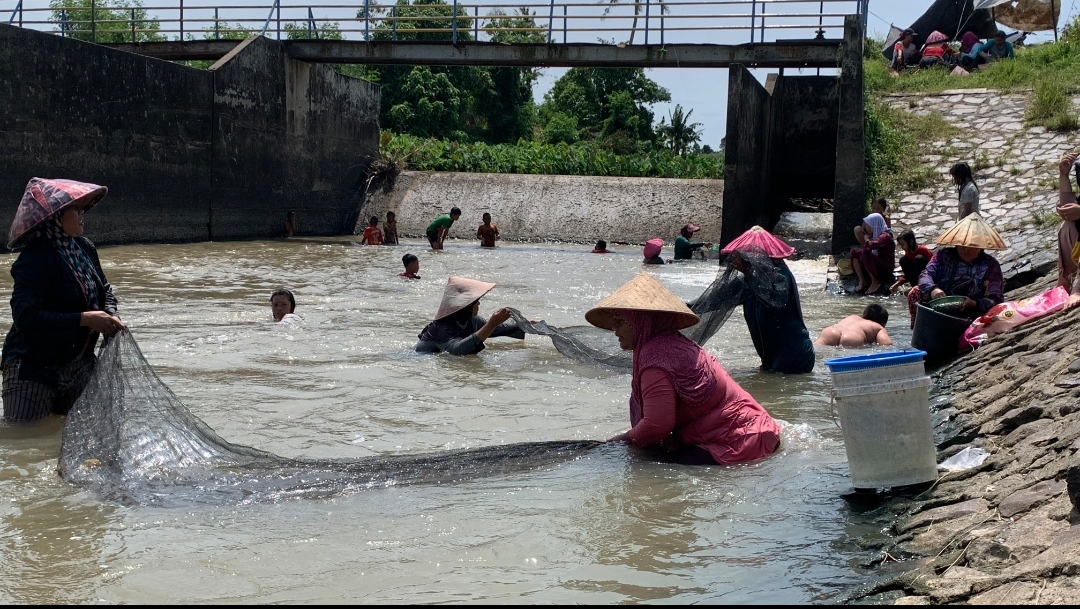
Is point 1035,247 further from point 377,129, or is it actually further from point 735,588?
point 377,129

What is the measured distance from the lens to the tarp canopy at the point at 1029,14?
22719 millimetres

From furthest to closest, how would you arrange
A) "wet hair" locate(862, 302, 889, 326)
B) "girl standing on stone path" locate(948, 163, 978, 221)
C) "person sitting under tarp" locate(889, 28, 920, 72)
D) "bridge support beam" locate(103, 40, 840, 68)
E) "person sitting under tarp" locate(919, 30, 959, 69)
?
"person sitting under tarp" locate(889, 28, 920, 72), "person sitting under tarp" locate(919, 30, 959, 69), "bridge support beam" locate(103, 40, 840, 68), "girl standing on stone path" locate(948, 163, 978, 221), "wet hair" locate(862, 302, 889, 326)

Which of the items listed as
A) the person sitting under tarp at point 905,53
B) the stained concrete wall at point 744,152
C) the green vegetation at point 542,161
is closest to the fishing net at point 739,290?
the stained concrete wall at point 744,152

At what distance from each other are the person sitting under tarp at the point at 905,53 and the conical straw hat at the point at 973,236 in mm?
16486

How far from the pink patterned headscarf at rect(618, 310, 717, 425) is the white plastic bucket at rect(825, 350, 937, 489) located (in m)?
0.71

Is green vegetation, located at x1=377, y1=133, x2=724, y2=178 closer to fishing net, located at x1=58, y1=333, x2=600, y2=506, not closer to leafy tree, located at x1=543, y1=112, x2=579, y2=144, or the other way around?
leafy tree, located at x1=543, y1=112, x2=579, y2=144

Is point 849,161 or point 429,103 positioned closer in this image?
point 849,161

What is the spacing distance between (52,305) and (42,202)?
512mm

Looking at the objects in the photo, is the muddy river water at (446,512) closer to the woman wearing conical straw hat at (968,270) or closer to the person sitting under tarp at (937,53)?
the woman wearing conical straw hat at (968,270)

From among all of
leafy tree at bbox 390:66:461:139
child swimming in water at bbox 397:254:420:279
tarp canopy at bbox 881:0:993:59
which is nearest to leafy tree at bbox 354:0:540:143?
leafy tree at bbox 390:66:461:139

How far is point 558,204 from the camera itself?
2470 centimetres

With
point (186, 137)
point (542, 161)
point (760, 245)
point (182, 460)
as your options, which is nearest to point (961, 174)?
point (760, 245)

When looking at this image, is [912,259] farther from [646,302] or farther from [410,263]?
[646,302]

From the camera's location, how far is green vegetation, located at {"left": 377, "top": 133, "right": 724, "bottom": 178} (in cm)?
2847
